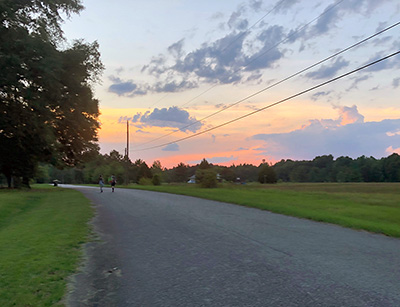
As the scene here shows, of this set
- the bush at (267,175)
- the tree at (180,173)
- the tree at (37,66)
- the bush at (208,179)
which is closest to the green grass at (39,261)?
the tree at (37,66)

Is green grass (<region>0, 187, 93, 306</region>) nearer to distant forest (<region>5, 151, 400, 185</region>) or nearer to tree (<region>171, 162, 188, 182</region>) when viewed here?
distant forest (<region>5, 151, 400, 185</region>)

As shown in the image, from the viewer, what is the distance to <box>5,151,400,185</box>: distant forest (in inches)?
4360

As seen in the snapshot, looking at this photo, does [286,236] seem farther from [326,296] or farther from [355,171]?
[355,171]

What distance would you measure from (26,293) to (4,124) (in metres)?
22.5

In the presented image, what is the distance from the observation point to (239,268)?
6.34 meters

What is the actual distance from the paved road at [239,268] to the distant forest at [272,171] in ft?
268

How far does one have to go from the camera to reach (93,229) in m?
11.6

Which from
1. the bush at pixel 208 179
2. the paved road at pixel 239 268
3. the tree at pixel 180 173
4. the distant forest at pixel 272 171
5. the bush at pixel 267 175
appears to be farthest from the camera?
the tree at pixel 180 173

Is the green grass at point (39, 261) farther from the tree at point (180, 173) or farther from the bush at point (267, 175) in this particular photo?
the tree at point (180, 173)

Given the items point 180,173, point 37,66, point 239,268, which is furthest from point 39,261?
point 180,173

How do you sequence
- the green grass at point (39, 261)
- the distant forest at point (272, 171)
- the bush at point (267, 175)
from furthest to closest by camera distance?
the bush at point (267, 175), the distant forest at point (272, 171), the green grass at point (39, 261)

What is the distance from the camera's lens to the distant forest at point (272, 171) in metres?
111

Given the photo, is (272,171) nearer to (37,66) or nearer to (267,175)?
(267,175)

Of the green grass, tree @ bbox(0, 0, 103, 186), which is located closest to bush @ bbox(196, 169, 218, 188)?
tree @ bbox(0, 0, 103, 186)
